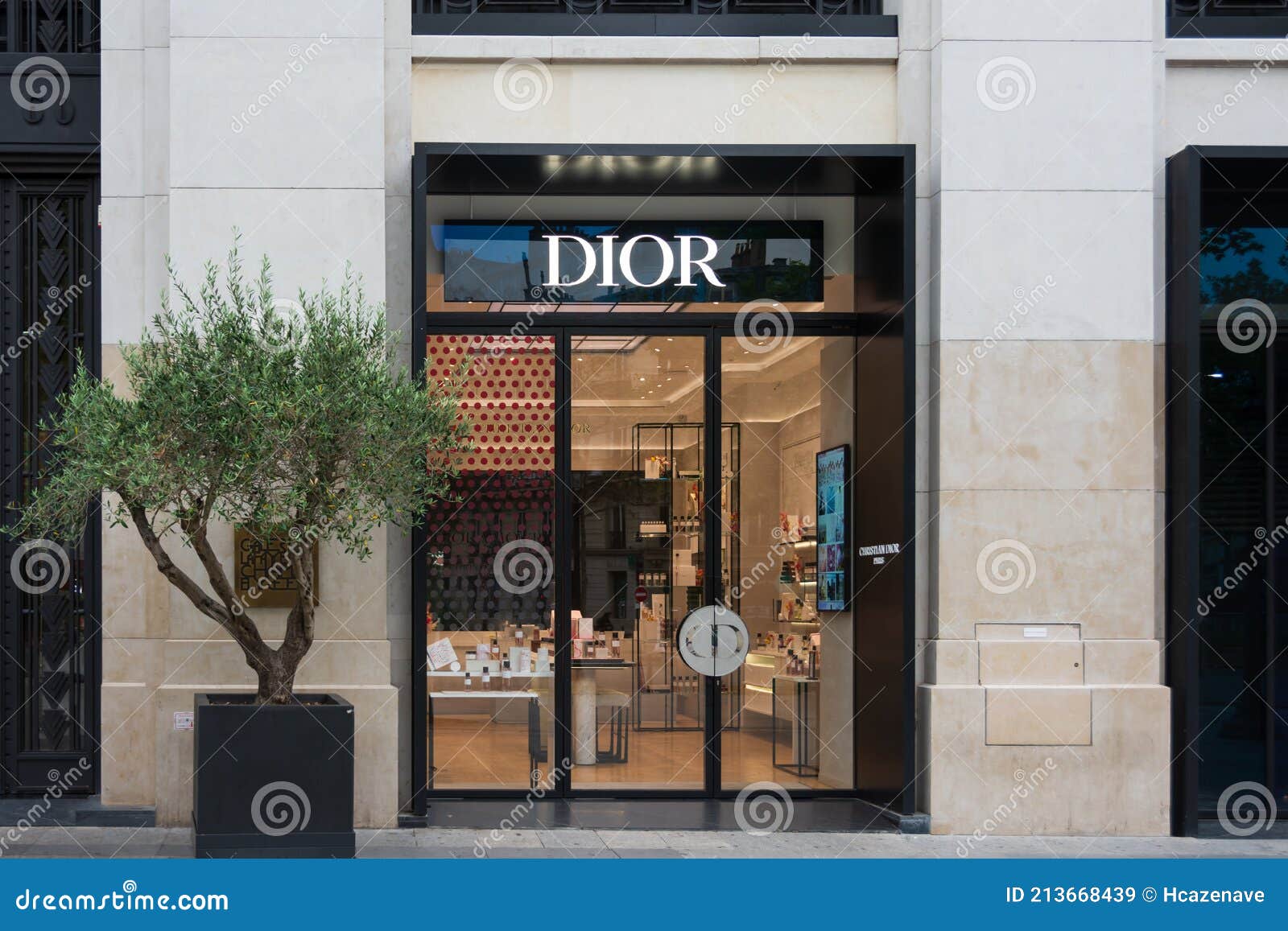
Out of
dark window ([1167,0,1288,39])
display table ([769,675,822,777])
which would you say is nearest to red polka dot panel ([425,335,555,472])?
display table ([769,675,822,777])

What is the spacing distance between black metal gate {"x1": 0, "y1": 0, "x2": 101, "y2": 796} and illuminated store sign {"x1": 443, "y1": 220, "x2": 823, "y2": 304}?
2911 mm

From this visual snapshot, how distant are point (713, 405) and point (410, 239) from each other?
278 centimetres

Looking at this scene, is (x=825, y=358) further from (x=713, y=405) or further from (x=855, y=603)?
(x=855, y=603)

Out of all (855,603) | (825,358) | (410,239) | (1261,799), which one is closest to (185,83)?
(410,239)

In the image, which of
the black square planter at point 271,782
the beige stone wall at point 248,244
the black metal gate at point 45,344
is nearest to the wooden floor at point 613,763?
the beige stone wall at point 248,244

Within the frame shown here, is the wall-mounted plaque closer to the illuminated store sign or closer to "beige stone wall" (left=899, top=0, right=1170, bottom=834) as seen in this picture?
the illuminated store sign

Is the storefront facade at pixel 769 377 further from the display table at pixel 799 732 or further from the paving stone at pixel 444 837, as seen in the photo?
the paving stone at pixel 444 837

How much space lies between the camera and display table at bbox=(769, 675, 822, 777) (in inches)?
450

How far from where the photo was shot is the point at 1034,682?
1027 cm

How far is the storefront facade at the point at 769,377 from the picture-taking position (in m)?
10.2

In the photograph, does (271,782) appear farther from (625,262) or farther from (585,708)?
(625,262)

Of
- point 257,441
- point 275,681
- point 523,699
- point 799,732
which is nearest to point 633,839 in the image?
point 523,699

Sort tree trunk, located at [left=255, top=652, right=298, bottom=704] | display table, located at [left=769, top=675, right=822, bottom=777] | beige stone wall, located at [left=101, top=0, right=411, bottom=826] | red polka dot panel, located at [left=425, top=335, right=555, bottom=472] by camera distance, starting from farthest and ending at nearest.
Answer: display table, located at [left=769, top=675, right=822, bottom=777], red polka dot panel, located at [left=425, top=335, right=555, bottom=472], beige stone wall, located at [left=101, top=0, right=411, bottom=826], tree trunk, located at [left=255, top=652, right=298, bottom=704]

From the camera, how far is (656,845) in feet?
30.9
